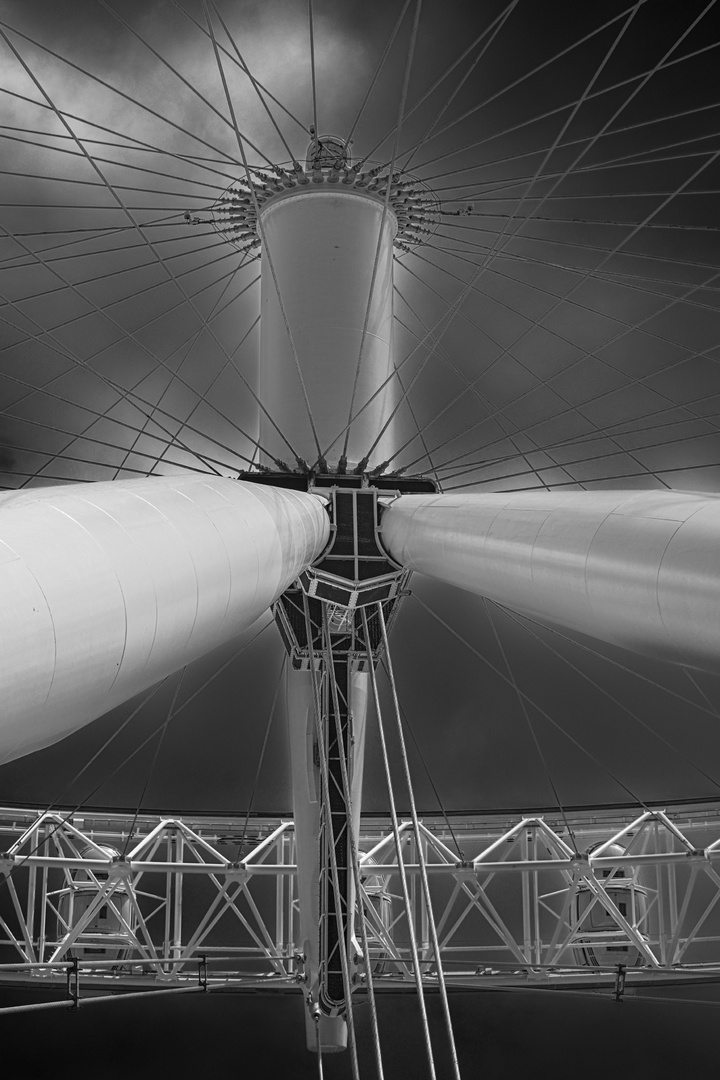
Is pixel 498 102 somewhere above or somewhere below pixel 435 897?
above

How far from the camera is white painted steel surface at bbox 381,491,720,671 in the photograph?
6164 mm

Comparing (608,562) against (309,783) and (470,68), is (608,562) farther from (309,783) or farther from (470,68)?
(309,783)

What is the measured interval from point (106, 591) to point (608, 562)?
3.12 metres

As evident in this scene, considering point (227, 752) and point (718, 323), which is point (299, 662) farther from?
point (227, 752)

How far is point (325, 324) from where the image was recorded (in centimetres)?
1784

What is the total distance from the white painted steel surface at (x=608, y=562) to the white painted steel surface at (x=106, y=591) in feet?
6.77

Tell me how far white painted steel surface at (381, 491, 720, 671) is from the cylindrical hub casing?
22.6 feet

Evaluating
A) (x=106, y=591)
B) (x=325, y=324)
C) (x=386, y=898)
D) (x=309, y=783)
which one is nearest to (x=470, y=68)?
(x=325, y=324)

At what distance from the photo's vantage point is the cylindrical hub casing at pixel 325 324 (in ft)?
57.8

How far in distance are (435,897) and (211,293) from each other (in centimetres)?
2285

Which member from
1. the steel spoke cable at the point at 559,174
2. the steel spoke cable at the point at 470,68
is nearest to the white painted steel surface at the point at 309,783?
the steel spoke cable at the point at 559,174

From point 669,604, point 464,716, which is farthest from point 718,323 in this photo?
point 669,604

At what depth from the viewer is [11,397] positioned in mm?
33156

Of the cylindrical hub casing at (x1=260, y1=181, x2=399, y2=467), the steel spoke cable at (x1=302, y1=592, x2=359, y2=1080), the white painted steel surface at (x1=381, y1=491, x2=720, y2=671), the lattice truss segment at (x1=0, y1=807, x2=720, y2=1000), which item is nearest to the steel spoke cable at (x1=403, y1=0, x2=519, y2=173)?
the cylindrical hub casing at (x1=260, y1=181, x2=399, y2=467)
